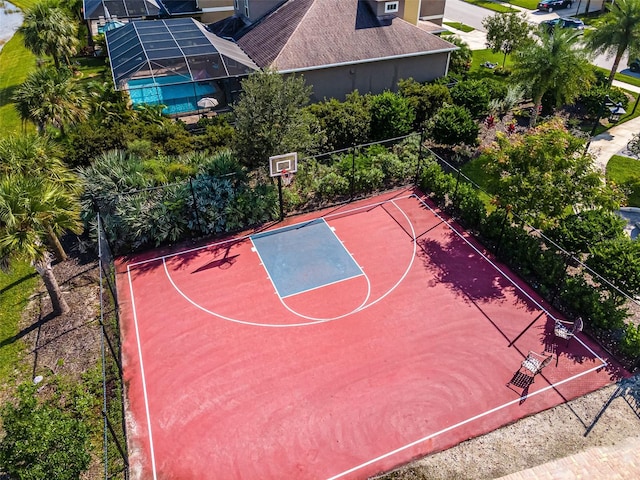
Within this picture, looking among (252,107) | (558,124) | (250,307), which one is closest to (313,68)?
(252,107)

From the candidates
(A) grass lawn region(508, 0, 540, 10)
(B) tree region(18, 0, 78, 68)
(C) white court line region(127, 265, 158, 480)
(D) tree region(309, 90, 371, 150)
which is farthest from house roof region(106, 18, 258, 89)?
(A) grass lawn region(508, 0, 540, 10)

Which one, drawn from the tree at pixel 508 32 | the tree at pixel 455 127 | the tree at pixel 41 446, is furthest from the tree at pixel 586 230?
the tree at pixel 508 32

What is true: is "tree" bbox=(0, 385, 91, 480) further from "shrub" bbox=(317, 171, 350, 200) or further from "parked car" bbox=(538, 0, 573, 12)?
"parked car" bbox=(538, 0, 573, 12)

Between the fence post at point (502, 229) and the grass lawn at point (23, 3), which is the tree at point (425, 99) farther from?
the grass lawn at point (23, 3)

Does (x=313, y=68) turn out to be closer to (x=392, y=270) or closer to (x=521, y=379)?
(x=392, y=270)

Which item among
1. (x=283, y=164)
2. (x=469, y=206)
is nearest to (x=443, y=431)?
(x=469, y=206)

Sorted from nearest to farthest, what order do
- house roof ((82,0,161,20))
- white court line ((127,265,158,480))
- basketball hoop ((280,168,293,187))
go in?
1. white court line ((127,265,158,480))
2. basketball hoop ((280,168,293,187))
3. house roof ((82,0,161,20))
